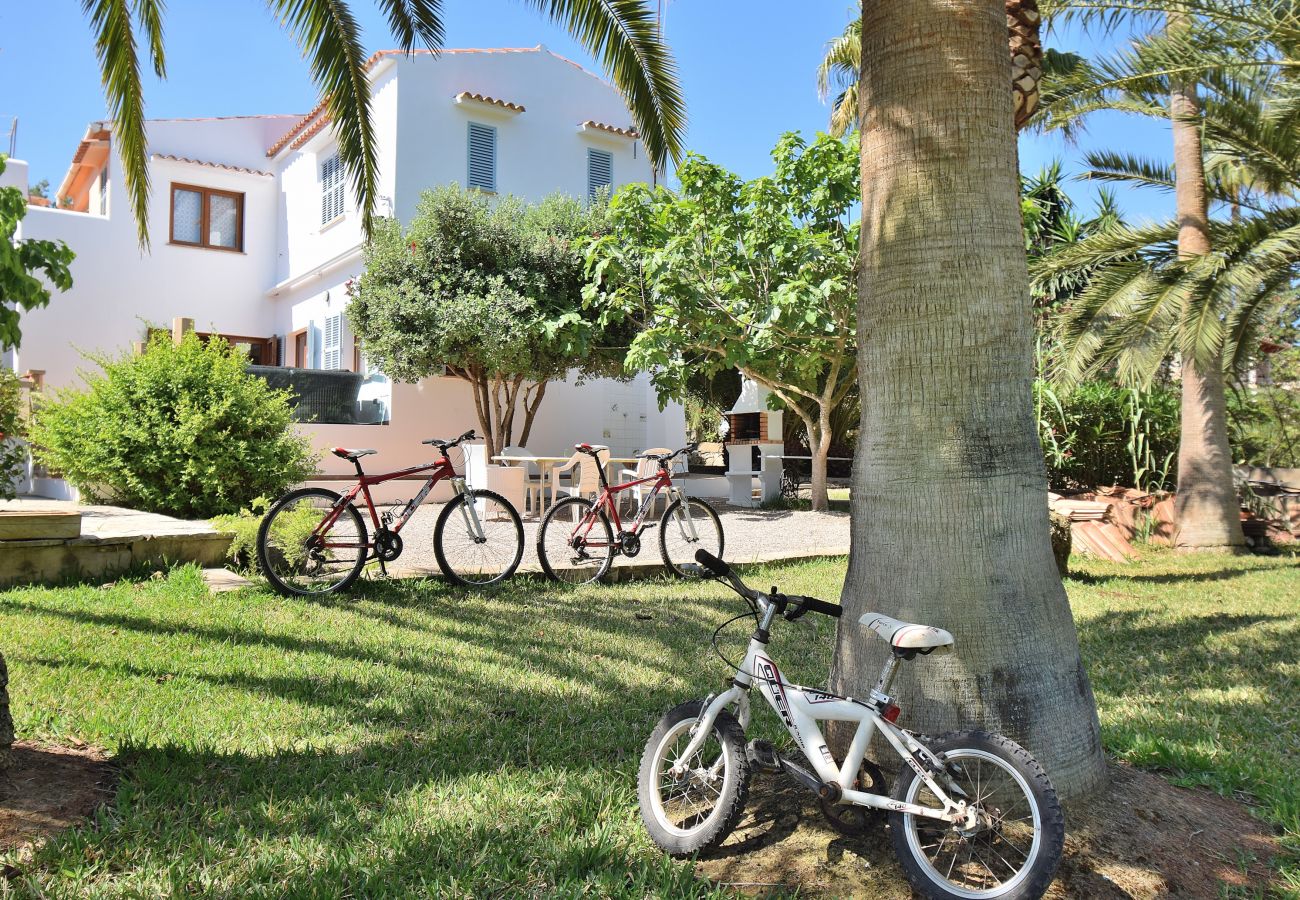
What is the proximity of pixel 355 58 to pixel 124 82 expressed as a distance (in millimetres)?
1470

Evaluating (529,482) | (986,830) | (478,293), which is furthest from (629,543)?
(478,293)

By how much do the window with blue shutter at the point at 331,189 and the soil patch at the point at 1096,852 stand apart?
670 inches

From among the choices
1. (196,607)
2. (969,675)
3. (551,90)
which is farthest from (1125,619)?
(551,90)

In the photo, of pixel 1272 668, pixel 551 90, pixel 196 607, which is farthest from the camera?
pixel 551 90

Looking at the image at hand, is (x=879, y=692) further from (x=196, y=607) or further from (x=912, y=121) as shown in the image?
(x=196, y=607)

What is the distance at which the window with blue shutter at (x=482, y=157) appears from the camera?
1725 centimetres

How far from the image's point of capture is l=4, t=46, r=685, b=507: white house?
16.5 m

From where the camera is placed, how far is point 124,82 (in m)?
5.61

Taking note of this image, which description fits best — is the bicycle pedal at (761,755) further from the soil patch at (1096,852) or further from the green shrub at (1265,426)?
the green shrub at (1265,426)

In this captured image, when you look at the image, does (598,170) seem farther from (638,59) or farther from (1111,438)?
(638,59)

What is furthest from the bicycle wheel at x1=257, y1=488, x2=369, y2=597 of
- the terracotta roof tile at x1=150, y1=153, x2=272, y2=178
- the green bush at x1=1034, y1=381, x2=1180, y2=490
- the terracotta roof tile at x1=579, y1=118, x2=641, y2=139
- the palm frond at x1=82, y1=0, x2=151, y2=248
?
the terracotta roof tile at x1=150, y1=153, x2=272, y2=178

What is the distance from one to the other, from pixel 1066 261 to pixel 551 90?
11627 mm

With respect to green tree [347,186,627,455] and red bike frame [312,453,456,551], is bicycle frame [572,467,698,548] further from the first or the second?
green tree [347,186,627,455]

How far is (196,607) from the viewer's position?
580cm
